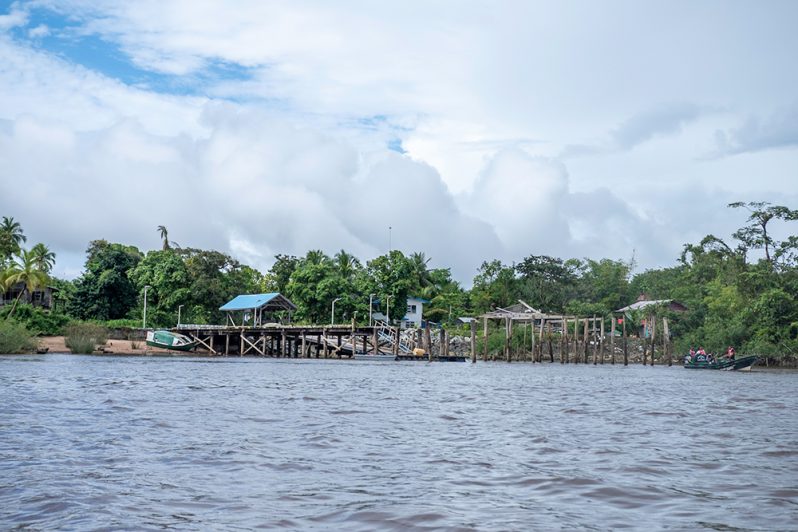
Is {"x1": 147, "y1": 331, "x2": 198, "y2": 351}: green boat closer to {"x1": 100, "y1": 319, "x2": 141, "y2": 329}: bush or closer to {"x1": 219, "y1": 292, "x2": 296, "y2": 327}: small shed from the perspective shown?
{"x1": 100, "y1": 319, "x2": 141, "y2": 329}: bush

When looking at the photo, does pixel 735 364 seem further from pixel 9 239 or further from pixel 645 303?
pixel 9 239

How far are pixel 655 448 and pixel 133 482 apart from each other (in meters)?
8.48

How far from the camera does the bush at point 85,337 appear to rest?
60.0 metres

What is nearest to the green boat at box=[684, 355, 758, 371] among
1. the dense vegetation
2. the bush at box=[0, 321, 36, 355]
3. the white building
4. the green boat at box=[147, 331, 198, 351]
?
Result: the dense vegetation

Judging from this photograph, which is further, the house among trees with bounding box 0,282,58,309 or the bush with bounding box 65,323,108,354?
the house among trees with bounding box 0,282,58,309

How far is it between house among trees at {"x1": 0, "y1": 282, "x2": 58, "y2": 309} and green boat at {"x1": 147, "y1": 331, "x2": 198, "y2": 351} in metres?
19.9

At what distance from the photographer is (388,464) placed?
11.9 m

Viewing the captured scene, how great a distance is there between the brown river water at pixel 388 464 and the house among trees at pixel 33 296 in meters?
63.3

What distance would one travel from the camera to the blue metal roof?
75.5 m

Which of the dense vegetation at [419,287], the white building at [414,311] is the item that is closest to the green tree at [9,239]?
the dense vegetation at [419,287]

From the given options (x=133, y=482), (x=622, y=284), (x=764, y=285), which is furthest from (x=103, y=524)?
(x=622, y=284)

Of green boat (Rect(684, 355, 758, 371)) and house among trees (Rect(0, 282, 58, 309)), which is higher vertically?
house among trees (Rect(0, 282, 58, 309))

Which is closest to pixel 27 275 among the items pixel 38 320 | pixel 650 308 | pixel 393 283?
pixel 38 320

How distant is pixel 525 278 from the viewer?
305ft
